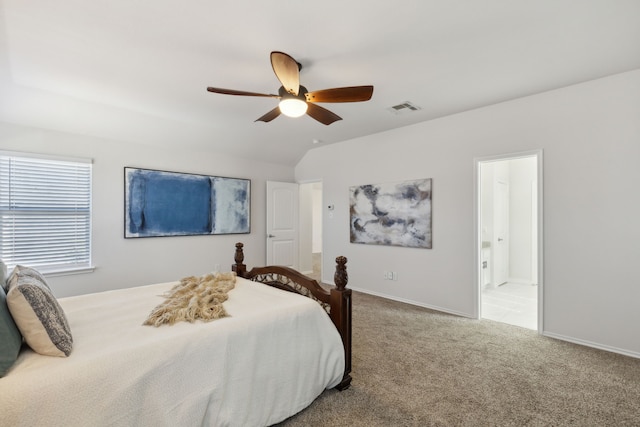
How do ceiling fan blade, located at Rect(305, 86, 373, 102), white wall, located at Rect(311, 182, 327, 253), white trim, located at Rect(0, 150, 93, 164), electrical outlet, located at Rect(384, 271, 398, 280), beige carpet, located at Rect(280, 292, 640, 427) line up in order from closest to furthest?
beige carpet, located at Rect(280, 292, 640, 427), ceiling fan blade, located at Rect(305, 86, 373, 102), white trim, located at Rect(0, 150, 93, 164), electrical outlet, located at Rect(384, 271, 398, 280), white wall, located at Rect(311, 182, 327, 253)

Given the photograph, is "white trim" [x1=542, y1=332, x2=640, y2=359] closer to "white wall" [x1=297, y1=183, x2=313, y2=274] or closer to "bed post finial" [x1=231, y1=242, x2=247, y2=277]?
"bed post finial" [x1=231, y1=242, x2=247, y2=277]

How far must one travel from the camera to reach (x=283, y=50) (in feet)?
7.66

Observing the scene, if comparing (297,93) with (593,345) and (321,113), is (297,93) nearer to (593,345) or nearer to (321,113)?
(321,113)

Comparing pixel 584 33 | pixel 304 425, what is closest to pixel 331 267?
pixel 304 425

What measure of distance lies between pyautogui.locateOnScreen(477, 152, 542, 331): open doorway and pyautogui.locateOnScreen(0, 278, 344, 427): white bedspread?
147 inches

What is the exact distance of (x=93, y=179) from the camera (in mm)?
3865

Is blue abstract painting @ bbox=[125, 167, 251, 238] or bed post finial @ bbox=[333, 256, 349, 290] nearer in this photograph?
bed post finial @ bbox=[333, 256, 349, 290]

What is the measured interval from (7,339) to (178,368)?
2.25ft

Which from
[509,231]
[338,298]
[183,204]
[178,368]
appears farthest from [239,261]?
[509,231]

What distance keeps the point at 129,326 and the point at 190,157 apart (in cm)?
360

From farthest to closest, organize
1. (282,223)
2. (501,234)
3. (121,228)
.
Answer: (282,223) < (501,234) < (121,228)

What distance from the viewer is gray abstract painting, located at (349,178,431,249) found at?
13.7 feet

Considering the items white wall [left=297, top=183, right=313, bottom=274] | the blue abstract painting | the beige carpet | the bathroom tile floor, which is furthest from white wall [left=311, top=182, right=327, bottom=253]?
the beige carpet

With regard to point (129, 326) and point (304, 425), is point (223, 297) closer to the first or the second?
point (129, 326)
